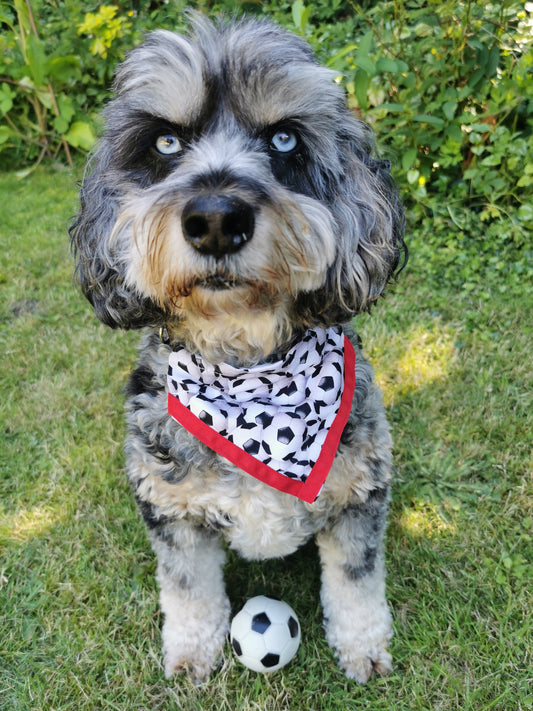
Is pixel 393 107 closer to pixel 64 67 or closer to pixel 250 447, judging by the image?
pixel 250 447

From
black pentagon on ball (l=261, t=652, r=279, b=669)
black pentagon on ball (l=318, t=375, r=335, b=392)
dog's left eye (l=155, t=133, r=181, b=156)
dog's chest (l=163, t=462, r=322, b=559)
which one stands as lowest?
black pentagon on ball (l=261, t=652, r=279, b=669)

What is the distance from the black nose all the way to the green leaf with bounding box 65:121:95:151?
531cm

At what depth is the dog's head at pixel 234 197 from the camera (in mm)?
1448

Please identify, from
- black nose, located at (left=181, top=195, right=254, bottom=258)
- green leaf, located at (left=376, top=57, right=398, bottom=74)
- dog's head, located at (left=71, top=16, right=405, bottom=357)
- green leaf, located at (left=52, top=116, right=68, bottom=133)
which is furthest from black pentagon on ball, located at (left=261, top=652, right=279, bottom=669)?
green leaf, located at (left=52, top=116, right=68, bottom=133)

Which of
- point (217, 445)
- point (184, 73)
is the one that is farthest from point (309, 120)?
point (217, 445)

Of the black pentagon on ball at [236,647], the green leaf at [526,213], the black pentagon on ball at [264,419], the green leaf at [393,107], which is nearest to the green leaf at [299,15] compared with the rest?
the green leaf at [393,107]

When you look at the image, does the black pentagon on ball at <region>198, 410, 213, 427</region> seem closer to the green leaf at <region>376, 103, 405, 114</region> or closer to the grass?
the grass

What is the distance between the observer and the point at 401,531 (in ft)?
8.58

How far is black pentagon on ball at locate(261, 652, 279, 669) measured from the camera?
2022 millimetres

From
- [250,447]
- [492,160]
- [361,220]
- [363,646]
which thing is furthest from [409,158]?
[363,646]

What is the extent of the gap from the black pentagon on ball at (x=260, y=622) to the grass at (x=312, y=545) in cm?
24

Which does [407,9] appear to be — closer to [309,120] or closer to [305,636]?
[309,120]

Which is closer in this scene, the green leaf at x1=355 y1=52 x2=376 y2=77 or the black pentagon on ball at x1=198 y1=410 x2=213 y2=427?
the black pentagon on ball at x1=198 y1=410 x2=213 y2=427

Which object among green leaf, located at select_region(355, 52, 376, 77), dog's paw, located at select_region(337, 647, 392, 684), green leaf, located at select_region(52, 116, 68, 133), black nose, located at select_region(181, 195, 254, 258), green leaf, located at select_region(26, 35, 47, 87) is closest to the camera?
black nose, located at select_region(181, 195, 254, 258)
